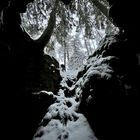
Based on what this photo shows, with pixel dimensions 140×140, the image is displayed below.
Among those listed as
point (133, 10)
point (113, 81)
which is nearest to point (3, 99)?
point (113, 81)

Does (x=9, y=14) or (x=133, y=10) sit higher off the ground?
(x=9, y=14)

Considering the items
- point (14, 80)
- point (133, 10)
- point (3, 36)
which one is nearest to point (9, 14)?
point (3, 36)

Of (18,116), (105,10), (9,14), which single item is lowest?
(18,116)

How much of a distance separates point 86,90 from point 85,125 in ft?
4.27

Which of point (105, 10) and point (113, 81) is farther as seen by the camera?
point (105, 10)

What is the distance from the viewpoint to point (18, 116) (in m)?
8.09

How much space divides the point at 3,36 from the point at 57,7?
17.1 ft

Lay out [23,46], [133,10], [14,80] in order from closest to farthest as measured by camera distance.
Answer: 1. [133,10]
2. [14,80]
3. [23,46]

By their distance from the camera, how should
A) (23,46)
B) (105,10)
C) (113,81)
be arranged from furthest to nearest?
1. (105,10)
2. (23,46)
3. (113,81)

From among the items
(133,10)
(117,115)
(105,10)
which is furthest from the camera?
(105,10)

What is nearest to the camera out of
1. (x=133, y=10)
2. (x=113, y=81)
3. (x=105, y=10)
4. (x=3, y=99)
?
(x=113, y=81)

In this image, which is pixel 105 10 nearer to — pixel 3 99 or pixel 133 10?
pixel 133 10

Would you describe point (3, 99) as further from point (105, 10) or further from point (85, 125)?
point (105, 10)

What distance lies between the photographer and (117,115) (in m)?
6.43
